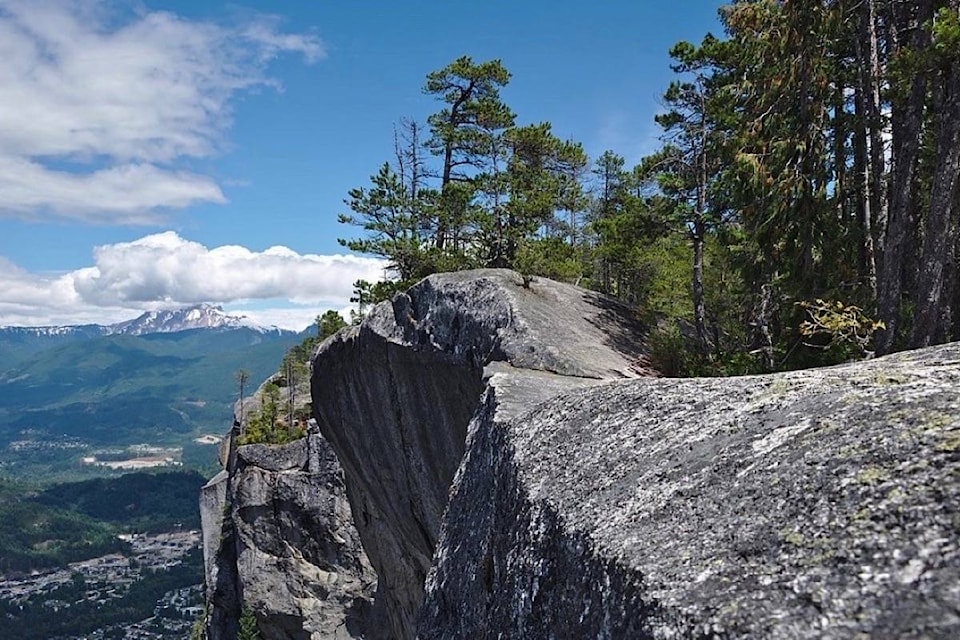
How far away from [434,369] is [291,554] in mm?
31877

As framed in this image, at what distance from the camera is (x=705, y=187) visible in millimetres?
18984

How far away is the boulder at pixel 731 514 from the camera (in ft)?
10.5

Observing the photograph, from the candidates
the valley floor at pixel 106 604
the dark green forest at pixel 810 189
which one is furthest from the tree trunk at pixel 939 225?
the valley floor at pixel 106 604

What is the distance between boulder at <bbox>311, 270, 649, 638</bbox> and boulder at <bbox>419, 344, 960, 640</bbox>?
2691 mm

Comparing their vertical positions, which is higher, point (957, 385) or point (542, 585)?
point (957, 385)

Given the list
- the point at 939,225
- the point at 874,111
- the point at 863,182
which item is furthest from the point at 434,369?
the point at 863,182

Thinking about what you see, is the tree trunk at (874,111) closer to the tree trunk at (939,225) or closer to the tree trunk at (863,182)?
the tree trunk at (863,182)

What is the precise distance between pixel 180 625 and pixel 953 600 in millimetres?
175780

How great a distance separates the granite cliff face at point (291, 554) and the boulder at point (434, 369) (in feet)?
59.8

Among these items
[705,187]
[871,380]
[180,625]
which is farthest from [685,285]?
[180,625]

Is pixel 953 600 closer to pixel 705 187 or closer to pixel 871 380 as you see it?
pixel 871 380

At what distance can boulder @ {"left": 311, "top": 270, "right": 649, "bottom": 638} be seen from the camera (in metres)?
13.4

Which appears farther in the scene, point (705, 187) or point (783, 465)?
point (705, 187)

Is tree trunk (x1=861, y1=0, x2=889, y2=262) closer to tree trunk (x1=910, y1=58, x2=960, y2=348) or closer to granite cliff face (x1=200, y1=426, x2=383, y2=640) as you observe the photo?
tree trunk (x1=910, y1=58, x2=960, y2=348)
